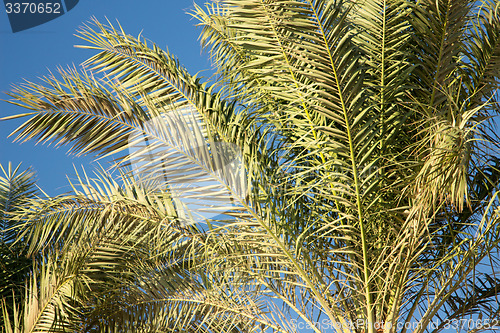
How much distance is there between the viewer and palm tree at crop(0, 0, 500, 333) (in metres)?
3.86

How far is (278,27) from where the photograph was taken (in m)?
3.84

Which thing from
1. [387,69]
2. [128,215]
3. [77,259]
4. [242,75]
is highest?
[242,75]

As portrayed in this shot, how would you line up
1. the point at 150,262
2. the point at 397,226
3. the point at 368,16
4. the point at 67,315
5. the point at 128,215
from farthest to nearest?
the point at 150,262
the point at 67,315
the point at 128,215
the point at 368,16
the point at 397,226

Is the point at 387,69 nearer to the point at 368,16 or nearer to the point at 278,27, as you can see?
the point at 368,16

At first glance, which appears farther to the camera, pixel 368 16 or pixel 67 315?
pixel 67 315

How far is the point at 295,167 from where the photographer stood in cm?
419

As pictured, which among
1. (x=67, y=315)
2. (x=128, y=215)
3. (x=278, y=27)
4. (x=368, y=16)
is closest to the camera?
(x=278, y=27)

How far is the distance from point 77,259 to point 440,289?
3778mm

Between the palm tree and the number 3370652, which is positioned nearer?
the palm tree

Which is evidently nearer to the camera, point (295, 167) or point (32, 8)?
point (295, 167)

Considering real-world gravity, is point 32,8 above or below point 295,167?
above

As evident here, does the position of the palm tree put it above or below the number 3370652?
below

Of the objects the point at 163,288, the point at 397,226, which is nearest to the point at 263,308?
the point at 163,288

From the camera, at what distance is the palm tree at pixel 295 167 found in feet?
12.7
